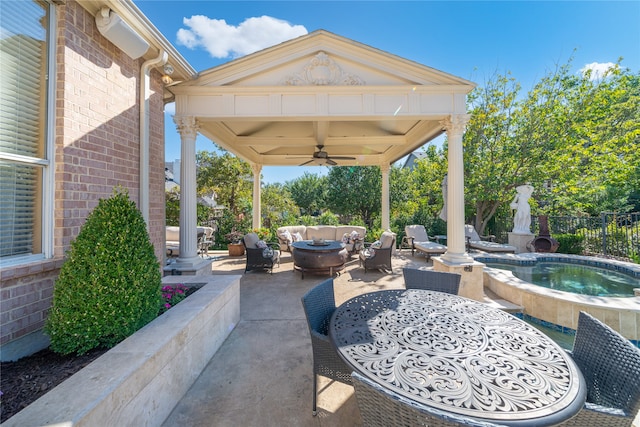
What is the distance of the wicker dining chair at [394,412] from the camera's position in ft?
3.00

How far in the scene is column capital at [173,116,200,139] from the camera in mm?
4418

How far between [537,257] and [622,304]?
12.5 feet

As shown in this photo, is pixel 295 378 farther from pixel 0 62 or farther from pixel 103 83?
pixel 103 83

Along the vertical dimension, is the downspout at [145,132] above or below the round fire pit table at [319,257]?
above

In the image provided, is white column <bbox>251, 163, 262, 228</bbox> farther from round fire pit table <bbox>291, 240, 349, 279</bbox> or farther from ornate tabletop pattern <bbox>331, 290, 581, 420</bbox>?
ornate tabletop pattern <bbox>331, 290, 581, 420</bbox>

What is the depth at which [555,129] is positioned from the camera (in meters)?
8.13

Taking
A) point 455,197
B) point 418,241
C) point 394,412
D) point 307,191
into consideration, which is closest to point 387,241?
point 455,197

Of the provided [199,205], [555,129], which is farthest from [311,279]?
[555,129]

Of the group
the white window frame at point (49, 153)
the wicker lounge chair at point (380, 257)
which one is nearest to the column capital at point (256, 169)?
the wicker lounge chair at point (380, 257)

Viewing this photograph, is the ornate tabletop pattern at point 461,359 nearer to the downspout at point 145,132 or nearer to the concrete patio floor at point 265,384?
the concrete patio floor at point 265,384

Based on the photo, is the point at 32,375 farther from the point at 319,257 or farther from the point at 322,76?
the point at 322,76

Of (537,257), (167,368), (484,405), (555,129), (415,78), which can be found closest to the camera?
(484,405)

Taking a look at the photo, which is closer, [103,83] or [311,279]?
[103,83]

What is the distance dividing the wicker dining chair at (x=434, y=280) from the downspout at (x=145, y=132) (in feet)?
11.7
